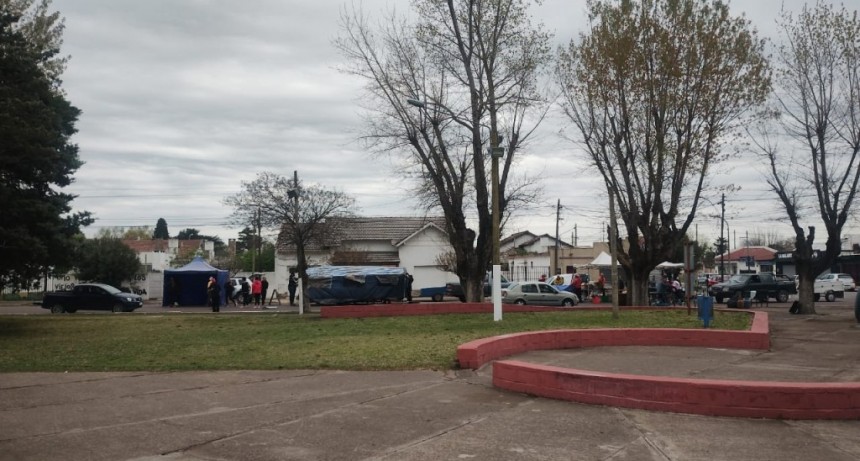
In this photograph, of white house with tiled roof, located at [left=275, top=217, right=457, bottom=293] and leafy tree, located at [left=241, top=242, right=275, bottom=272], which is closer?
white house with tiled roof, located at [left=275, top=217, right=457, bottom=293]

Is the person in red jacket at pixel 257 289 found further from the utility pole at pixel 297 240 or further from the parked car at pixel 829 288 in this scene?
the parked car at pixel 829 288

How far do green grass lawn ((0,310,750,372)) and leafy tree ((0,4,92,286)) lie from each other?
2.23 metres

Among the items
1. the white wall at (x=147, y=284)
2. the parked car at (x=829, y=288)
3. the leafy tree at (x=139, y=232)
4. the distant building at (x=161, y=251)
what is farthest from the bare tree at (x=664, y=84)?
the leafy tree at (x=139, y=232)

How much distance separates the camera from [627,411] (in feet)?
→ 27.0

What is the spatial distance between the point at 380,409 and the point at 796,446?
4.38 metres

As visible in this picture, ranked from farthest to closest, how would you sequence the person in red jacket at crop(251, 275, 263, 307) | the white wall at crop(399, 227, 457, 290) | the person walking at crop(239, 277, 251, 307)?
the white wall at crop(399, 227, 457, 290) → the person walking at crop(239, 277, 251, 307) → the person in red jacket at crop(251, 275, 263, 307)

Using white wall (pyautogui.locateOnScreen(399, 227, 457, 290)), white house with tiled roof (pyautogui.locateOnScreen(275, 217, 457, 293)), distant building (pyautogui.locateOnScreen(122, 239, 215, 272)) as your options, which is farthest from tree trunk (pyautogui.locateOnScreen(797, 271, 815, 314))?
distant building (pyautogui.locateOnScreen(122, 239, 215, 272))

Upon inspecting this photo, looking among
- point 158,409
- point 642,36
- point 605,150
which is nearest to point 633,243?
point 605,150

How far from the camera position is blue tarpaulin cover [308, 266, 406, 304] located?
35719mm

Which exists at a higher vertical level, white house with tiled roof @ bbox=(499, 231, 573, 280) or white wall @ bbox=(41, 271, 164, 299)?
white house with tiled roof @ bbox=(499, 231, 573, 280)

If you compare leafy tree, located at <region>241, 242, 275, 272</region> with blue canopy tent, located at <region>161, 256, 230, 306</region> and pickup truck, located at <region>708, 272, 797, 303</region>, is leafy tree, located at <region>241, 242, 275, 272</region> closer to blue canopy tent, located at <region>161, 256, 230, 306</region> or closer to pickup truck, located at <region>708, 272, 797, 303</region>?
blue canopy tent, located at <region>161, 256, 230, 306</region>

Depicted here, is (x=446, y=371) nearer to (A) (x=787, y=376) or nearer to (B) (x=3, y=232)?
(A) (x=787, y=376)

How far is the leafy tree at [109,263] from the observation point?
54094mm

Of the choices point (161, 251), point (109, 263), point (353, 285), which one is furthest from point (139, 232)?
point (353, 285)
